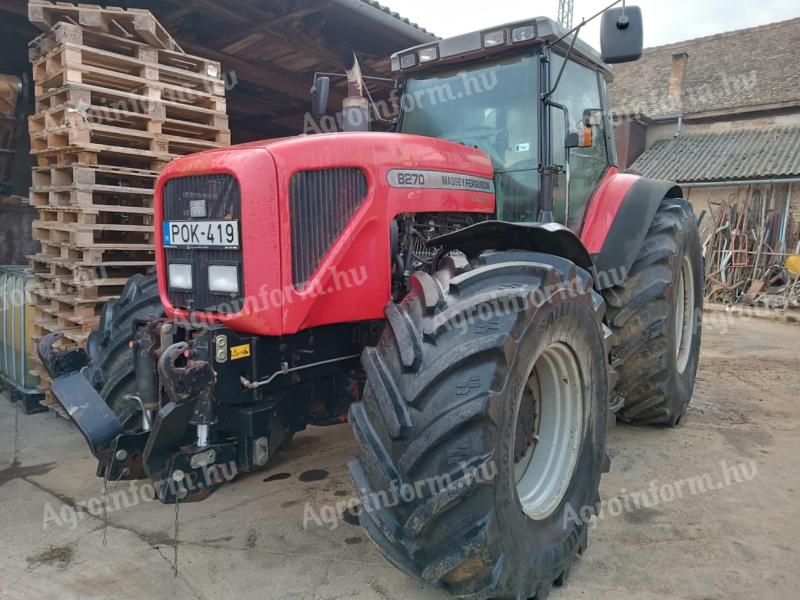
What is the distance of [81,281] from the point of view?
429 cm

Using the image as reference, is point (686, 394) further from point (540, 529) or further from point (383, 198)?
point (383, 198)

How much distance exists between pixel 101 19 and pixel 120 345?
2556mm

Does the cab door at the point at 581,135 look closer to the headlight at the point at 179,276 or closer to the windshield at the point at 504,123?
the windshield at the point at 504,123

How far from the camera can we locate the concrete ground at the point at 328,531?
2.44m

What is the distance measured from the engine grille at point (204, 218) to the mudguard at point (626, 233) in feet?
6.87

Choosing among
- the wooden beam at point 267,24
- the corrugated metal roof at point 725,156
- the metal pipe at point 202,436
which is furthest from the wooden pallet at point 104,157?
the corrugated metal roof at point 725,156

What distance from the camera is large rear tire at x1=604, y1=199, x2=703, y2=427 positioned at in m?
3.68

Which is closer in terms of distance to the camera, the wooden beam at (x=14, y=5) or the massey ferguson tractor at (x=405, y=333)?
the massey ferguson tractor at (x=405, y=333)

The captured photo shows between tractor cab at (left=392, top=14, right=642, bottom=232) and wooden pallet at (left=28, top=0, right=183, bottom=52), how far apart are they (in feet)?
6.60

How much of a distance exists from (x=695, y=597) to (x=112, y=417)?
92.9 inches

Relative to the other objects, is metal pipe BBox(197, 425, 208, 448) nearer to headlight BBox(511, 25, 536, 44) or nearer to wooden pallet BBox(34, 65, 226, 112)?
headlight BBox(511, 25, 536, 44)

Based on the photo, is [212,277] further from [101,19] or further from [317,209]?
[101,19]

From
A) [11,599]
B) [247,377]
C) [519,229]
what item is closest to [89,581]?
[11,599]

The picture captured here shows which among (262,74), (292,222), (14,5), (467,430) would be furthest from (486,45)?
(262,74)
